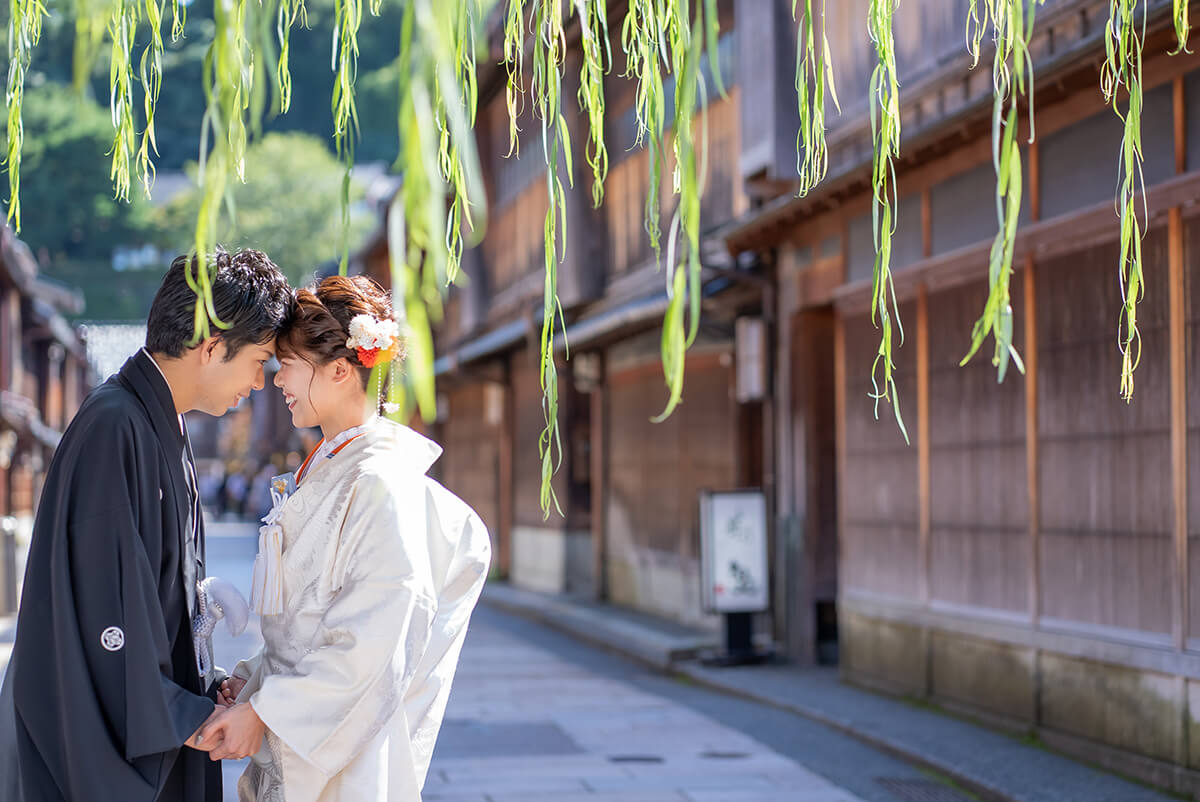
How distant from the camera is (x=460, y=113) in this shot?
1.67 meters

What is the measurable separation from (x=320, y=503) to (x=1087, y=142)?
5.91 m

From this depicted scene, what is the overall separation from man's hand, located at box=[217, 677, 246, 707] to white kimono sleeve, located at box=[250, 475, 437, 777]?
11.3 inches

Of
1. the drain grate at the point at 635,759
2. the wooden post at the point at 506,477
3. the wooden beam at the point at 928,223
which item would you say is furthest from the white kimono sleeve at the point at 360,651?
the wooden post at the point at 506,477

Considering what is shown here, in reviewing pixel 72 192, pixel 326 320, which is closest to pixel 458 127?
pixel 326 320

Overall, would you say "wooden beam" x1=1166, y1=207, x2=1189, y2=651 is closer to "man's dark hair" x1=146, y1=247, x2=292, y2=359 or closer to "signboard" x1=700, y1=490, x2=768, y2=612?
"man's dark hair" x1=146, y1=247, x2=292, y2=359

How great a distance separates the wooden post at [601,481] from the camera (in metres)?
18.3

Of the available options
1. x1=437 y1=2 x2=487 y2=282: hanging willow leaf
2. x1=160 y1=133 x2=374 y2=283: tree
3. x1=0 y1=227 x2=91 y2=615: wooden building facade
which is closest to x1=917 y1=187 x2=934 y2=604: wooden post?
x1=437 y1=2 x2=487 y2=282: hanging willow leaf

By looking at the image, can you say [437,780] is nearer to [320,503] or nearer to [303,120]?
[320,503]

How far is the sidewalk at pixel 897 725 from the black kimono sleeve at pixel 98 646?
504 centimetres

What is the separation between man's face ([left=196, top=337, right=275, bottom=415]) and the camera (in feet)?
10.2

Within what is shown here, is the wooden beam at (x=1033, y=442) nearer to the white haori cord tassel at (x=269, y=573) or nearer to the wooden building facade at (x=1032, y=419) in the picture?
the wooden building facade at (x=1032, y=419)

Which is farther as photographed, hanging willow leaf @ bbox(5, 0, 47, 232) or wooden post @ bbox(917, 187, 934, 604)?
wooden post @ bbox(917, 187, 934, 604)

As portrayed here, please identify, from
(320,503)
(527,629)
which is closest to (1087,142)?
(320,503)

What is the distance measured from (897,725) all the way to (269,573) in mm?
6460
